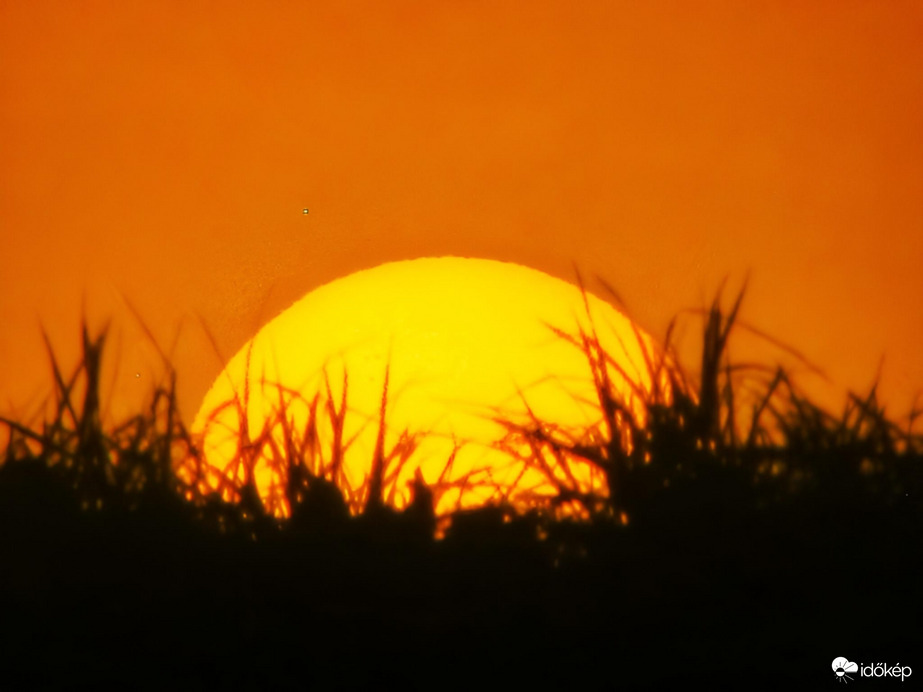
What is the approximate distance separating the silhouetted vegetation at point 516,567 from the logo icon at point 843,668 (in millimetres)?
15

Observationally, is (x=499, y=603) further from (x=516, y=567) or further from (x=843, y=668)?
(x=843, y=668)

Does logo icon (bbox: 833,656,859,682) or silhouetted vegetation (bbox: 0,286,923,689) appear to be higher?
silhouetted vegetation (bbox: 0,286,923,689)

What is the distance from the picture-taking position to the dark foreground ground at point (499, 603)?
1.33 metres

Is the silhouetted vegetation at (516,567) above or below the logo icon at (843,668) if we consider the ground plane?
above

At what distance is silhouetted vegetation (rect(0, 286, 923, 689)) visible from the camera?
134 cm

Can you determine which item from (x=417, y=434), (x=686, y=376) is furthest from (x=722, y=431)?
(x=417, y=434)

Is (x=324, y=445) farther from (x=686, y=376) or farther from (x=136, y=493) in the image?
(x=686, y=376)

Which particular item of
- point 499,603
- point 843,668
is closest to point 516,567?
point 499,603

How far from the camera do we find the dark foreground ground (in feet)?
4.38

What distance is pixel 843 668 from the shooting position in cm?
133

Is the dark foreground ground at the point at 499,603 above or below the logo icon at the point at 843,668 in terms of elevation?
above

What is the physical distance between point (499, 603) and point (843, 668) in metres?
0.48

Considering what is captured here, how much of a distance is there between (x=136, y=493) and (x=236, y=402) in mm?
211

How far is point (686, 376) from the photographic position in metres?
1.50
